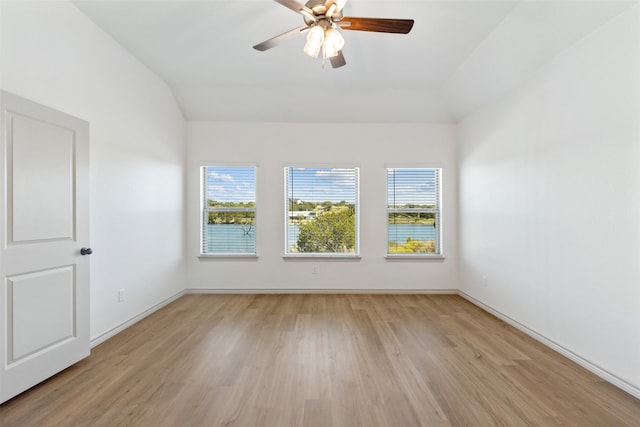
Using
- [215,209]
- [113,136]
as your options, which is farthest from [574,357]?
Answer: [113,136]

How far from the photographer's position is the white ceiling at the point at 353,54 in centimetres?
239

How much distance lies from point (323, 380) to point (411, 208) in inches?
124

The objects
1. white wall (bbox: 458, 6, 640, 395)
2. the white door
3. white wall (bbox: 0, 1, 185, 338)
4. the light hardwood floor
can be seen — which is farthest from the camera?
white wall (bbox: 0, 1, 185, 338)

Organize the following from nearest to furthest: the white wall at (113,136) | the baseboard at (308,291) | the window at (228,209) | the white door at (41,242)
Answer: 1. the white door at (41,242)
2. the white wall at (113,136)
3. the baseboard at (308,291)
4. the window at (228,209)

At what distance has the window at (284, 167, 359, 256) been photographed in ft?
14.8

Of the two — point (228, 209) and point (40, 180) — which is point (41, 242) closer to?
point (40, 180)

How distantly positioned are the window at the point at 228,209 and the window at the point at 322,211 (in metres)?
0.62

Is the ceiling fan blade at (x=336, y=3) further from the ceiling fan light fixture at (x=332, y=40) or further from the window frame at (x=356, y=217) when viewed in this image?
the window frame at (x=356, y=217)

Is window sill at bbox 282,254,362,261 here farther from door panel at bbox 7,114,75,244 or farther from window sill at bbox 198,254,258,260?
door panel at bbox 7,114,75,244

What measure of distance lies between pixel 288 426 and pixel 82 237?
225cm

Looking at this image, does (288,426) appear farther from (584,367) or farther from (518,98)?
(518,98)

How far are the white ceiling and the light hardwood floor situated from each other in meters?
2.76

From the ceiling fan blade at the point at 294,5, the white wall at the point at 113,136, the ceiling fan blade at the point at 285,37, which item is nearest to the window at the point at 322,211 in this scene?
the white wall at the point at 113,136

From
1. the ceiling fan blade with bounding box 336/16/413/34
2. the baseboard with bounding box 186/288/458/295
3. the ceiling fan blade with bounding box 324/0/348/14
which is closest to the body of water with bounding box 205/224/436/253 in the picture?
the baseboard with bounding box 186/288/458/295
